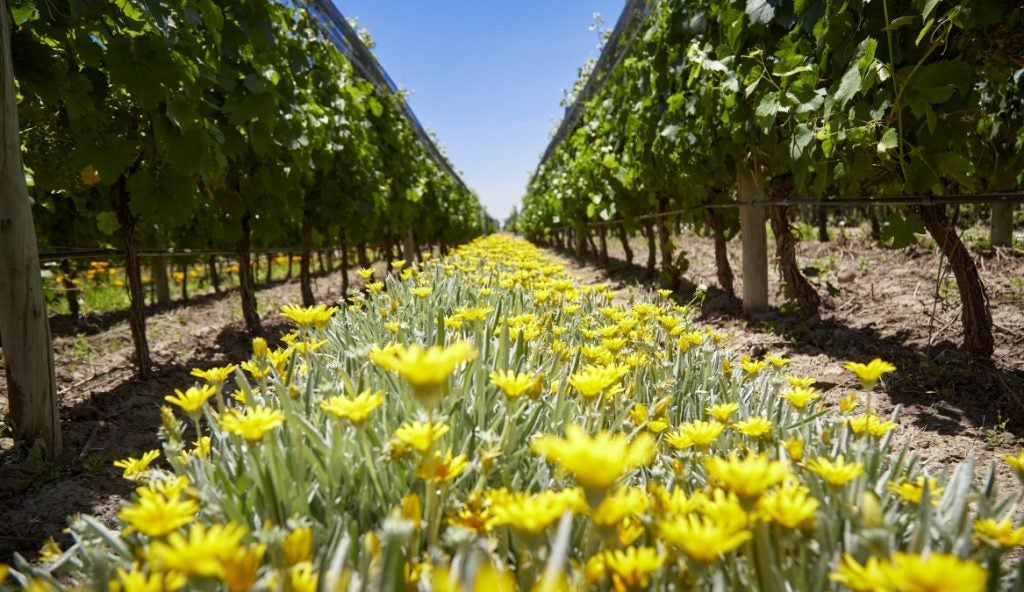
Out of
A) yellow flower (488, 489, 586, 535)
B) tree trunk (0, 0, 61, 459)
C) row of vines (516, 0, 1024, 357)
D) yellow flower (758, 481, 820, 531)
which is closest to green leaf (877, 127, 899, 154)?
row of vines (516, 0, 1024, 357)

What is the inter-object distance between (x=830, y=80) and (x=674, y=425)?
86.1 inches

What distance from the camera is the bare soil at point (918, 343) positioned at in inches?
81.4

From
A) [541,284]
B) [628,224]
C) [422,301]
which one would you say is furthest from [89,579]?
[628,224]

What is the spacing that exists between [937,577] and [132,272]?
4.15 m

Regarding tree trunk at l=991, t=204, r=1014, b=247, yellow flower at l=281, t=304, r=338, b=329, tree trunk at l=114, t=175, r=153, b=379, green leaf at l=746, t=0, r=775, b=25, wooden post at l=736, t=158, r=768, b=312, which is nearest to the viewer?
yellow flower at l=281, t=304, r=338, b=329

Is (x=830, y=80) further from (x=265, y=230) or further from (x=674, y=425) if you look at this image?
(x=265, y=230)

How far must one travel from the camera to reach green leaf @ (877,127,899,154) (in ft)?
7.39

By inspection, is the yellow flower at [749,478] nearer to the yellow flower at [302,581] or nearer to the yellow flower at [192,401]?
the yellow flower at [302,581]

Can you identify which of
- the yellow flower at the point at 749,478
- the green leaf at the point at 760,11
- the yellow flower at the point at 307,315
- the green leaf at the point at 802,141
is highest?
the green leaf at the point at 760,11

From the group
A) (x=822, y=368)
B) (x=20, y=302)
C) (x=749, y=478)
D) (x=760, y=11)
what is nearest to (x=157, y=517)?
(x=749, y=478)

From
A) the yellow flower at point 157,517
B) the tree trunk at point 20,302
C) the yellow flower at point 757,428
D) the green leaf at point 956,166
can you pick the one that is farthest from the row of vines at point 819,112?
the tree trunk at point 20,302

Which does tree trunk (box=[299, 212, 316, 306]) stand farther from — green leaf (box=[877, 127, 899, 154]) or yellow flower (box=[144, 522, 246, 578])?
yellow flower (box=[144, 522, 246, 578])

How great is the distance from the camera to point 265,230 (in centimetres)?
476

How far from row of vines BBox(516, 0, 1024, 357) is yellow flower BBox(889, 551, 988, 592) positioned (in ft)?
6.71
